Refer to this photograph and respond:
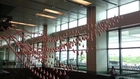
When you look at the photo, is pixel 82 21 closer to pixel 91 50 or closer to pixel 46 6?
pixel 91 50

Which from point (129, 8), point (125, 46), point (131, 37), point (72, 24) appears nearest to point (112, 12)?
point (129, 8)

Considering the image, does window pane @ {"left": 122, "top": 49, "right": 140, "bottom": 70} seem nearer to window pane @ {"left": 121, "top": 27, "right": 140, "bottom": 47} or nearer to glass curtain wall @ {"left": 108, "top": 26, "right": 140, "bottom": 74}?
glass curtain wall @ {"left": 108, "top": 26, "right": 140, "bottom": 74}

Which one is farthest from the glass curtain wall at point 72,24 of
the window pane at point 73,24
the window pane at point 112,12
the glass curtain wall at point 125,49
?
the glass curtain wall at point 125,49

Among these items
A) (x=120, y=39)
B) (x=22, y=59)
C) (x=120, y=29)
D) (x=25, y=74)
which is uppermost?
(x=120, y=29)

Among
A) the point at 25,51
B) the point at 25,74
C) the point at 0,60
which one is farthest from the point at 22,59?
the point at 25,74

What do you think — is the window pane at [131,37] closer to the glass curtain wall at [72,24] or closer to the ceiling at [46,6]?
the ceiling at [46,6]

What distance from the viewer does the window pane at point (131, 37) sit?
6.91 m

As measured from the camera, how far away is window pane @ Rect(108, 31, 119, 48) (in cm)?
772

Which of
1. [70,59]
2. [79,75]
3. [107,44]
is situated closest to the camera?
[79,75]

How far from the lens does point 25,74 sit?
354 inches

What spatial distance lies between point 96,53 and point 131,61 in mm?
1678

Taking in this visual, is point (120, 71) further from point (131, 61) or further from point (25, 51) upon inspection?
point (25, 51)

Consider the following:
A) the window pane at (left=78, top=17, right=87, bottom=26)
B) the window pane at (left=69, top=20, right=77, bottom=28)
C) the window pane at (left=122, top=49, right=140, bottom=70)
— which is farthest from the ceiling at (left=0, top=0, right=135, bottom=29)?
the window pane at (left=122, top=49, right=140, bottom=70)

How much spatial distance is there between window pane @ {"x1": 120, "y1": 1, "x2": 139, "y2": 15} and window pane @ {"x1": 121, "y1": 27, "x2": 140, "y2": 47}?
884 mm
